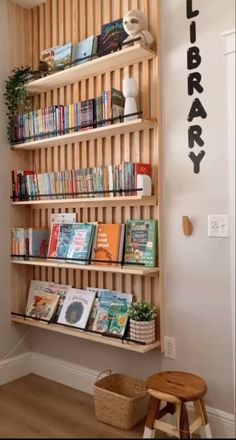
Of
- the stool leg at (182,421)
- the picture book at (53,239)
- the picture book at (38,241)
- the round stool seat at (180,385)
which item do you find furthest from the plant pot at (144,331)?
the picture book at (38,241)

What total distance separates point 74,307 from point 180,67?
178cm

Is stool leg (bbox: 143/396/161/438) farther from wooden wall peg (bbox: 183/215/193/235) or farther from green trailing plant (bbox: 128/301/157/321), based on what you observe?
wooden wall peg (bbox: 183/215/193/235)

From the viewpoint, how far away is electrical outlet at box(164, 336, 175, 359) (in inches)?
91.2

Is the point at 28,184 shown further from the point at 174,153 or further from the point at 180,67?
the point at 180,67

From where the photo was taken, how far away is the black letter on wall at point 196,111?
2195mm

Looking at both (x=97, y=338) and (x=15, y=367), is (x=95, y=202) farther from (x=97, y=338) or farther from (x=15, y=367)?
(x=15, y=367)

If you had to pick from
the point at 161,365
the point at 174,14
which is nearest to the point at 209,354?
the point at 161,365

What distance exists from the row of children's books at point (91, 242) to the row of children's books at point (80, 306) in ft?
0.83

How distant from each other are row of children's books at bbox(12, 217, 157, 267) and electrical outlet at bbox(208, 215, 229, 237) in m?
0.37

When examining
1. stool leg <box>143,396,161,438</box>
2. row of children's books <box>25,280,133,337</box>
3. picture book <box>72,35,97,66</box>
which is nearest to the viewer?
stool leg <box>143,396,161,438</box>

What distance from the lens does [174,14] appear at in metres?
2.31

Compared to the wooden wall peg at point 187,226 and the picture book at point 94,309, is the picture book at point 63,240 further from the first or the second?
the wooden wall peg at point 187,226

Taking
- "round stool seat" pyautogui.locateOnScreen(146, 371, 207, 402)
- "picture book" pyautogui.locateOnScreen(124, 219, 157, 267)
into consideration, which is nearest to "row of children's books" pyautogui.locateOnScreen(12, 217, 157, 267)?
"picture book" pyautogui.locateOnScreen(124, 219, 157, 267)

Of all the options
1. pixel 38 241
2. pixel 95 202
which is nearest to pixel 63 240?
pixel 38 241
